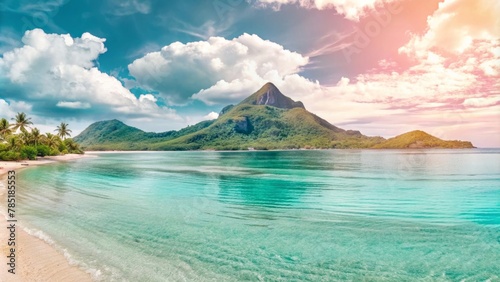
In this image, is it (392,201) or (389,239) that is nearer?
(389,239)

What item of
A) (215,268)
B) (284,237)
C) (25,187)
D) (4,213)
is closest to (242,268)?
(215,268)

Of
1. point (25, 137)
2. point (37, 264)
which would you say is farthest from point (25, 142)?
point (37, 264)

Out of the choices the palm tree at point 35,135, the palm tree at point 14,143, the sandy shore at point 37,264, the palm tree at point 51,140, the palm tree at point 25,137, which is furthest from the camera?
the palm tree at point 51,140

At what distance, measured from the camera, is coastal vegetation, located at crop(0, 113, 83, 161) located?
7694 centimetres

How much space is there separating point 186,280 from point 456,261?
11.7m

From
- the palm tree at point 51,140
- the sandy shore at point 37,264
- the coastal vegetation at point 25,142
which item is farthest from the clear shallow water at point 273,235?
the palm tree at point 51,140

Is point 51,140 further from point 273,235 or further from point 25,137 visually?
point 273,235

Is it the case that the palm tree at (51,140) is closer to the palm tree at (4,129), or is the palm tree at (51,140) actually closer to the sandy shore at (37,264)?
the palm tree at (4,129)

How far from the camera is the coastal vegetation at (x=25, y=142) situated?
7694 cm

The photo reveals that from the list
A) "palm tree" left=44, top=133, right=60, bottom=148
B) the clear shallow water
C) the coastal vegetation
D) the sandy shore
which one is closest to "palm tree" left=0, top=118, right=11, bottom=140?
the coastal vegetation

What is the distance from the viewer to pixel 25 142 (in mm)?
96062

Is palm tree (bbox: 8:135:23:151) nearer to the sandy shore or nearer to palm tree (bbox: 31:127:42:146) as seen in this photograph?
palm tree (bbox: 31:127:42:146)

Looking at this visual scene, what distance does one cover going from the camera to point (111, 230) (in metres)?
17.0

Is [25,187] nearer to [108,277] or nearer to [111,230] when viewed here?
[111,230]
